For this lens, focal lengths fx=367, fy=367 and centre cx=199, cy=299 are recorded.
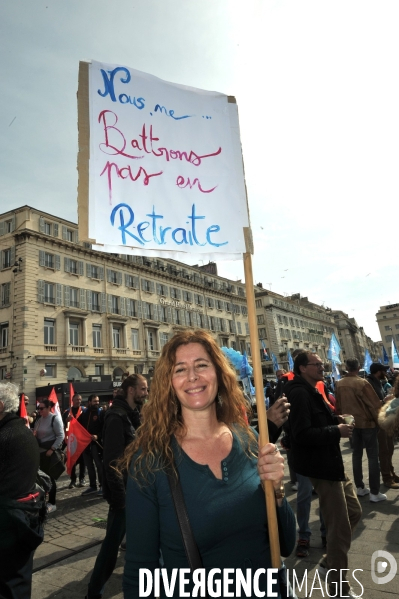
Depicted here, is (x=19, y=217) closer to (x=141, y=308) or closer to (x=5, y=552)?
(x=141, y=308)

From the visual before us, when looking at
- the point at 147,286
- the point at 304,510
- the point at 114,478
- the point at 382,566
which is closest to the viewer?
the point at 382,566

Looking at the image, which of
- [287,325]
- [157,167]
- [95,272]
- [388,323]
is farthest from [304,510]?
[388,323]

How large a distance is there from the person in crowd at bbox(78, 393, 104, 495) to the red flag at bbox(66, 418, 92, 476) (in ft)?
0.54

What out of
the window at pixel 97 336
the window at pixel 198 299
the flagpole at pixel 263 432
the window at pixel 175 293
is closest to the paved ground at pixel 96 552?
the flagpole at pixel 263 432

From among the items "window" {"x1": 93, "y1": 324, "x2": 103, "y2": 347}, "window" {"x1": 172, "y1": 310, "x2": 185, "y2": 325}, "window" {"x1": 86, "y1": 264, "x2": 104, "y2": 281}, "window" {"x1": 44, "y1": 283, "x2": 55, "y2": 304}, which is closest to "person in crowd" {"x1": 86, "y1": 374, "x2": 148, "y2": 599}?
"window" {"x1": 44, "y1": 283, "x2": 55, "y2": 304}

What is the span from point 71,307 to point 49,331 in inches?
109

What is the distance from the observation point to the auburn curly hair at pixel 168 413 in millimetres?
1748

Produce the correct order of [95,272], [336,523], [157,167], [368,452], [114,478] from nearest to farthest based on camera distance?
[157,167]
[336,523]
[114,478]
[368,452]
[95,272]

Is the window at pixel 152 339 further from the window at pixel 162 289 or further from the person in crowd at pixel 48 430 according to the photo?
the person in crowd at pixel 48 430

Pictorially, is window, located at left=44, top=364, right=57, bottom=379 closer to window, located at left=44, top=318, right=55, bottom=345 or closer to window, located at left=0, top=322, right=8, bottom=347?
window, located at left=44, top=318, right=55, bottom=345

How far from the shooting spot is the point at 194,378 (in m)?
1.93

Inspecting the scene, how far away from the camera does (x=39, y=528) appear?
275cm

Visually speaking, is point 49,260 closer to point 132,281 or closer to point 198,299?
point 132,281

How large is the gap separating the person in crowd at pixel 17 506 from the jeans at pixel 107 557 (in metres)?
0.56
